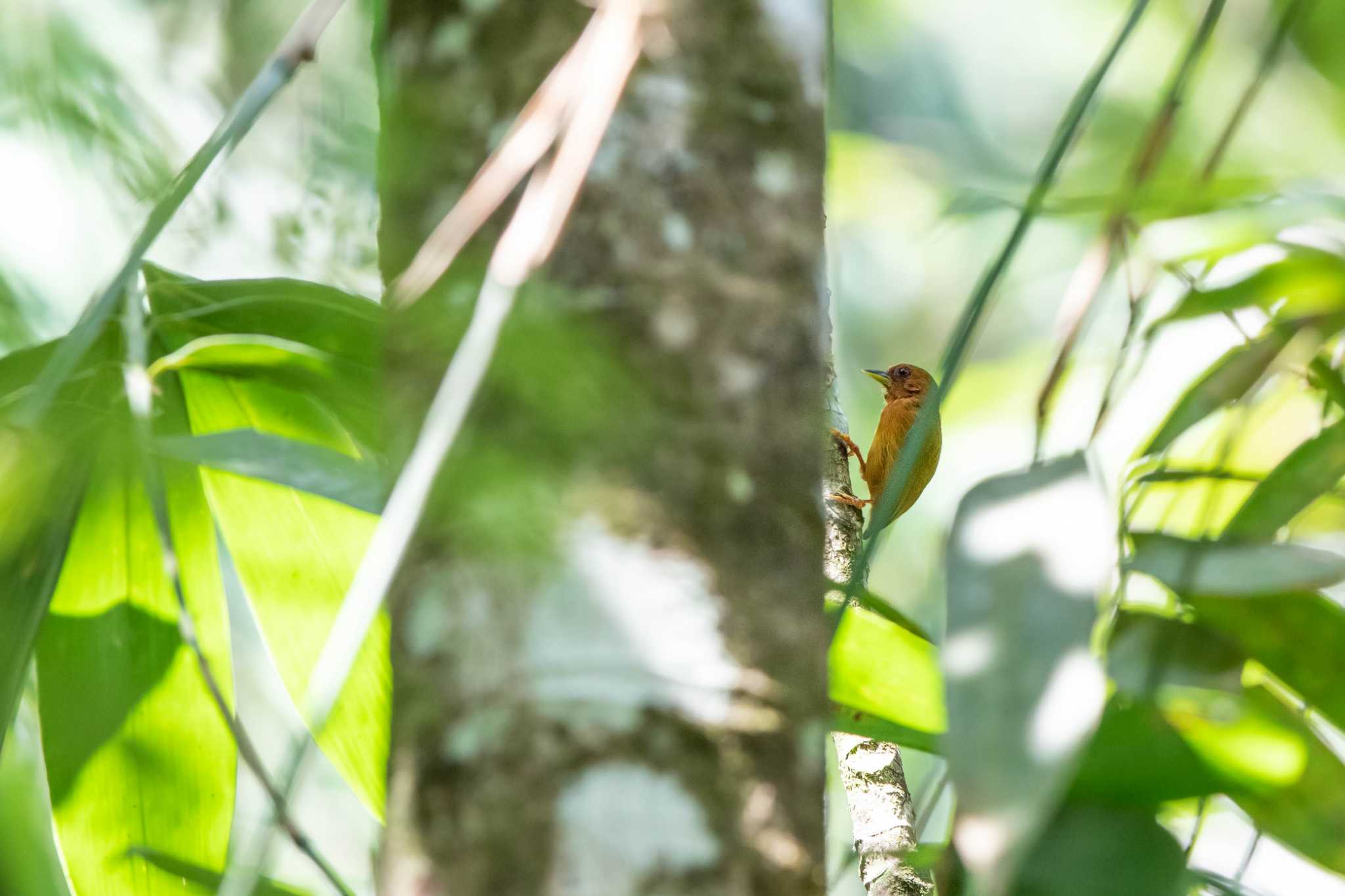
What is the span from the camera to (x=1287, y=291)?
33.4 inches

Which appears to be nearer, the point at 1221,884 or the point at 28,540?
the point at 1221,884

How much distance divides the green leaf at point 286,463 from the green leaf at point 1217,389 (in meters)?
0.56

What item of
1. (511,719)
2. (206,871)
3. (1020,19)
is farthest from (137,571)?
(1020,19)

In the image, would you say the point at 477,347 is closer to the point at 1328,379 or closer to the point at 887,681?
the point at 887,681

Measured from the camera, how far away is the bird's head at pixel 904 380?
3.81 metres

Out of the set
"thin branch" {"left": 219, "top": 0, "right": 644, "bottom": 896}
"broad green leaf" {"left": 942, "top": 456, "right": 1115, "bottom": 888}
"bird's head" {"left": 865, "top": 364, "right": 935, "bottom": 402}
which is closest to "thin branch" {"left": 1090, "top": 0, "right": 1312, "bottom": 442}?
"broad green leaf" {"left": 942, "top": 456, "right": 1115, "bottom": 888}

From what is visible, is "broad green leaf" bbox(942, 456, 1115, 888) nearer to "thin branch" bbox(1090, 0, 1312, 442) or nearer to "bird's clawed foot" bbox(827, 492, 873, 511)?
"thin branch" bbox(1090, 0, 1312, 442)

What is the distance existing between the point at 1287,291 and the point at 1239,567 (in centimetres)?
25

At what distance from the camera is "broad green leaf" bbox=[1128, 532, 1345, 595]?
688 millimetres

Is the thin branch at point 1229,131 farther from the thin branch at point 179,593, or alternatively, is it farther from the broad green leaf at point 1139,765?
the thin branch at point 179,593

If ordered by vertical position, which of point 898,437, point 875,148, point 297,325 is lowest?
point 297,325

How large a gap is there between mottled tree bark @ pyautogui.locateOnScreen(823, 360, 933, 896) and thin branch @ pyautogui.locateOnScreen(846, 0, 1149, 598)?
2.39 feet

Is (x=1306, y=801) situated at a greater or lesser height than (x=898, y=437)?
lesser

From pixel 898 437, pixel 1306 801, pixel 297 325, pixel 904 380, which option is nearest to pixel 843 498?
pixel 297 325
